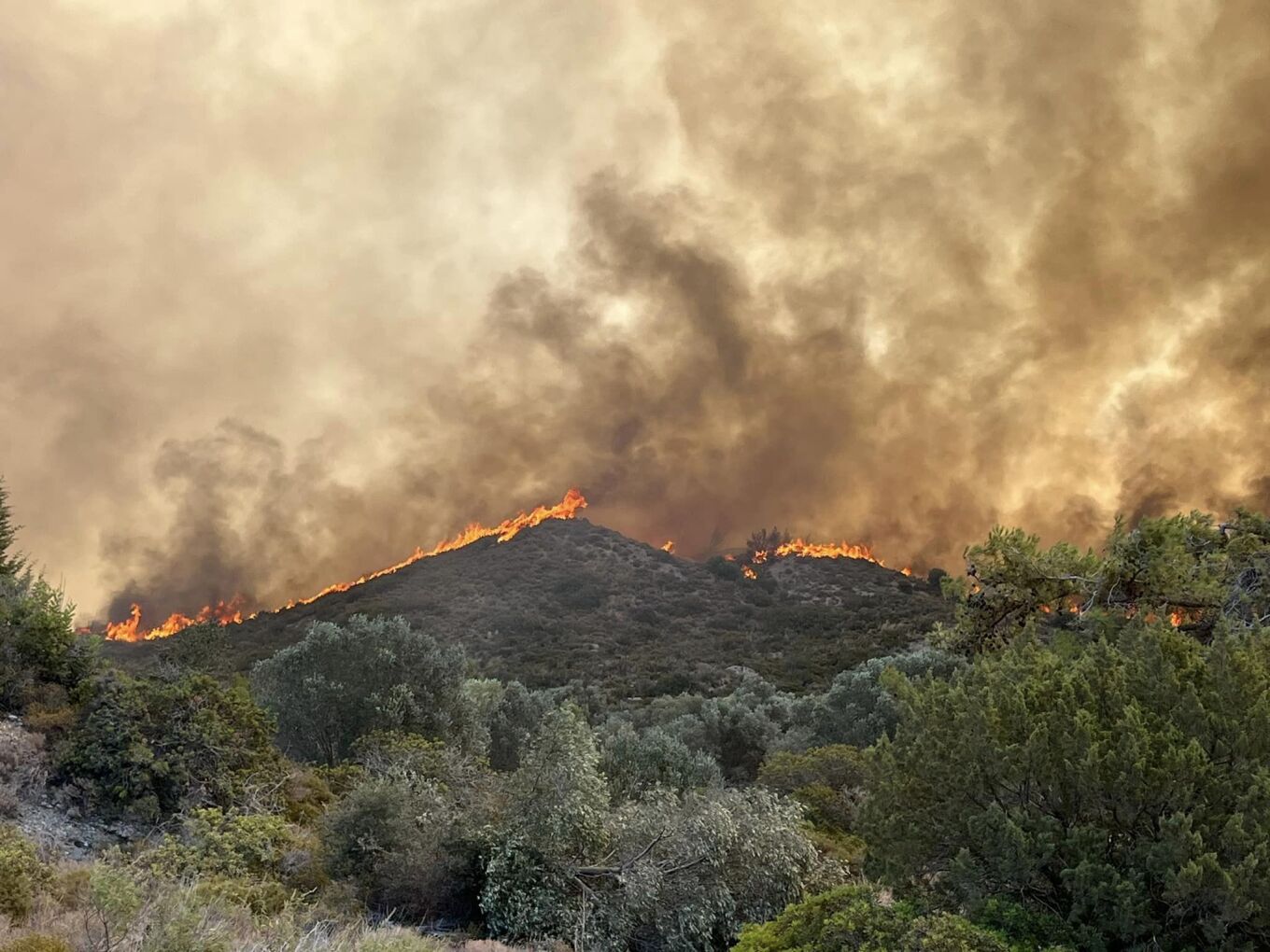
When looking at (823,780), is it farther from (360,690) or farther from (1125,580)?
(360,690)

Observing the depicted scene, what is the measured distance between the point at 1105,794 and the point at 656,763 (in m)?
24.9

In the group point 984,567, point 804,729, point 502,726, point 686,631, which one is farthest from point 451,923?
point 686,631

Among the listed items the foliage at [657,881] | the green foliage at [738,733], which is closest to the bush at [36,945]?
the foliage at [657,881]

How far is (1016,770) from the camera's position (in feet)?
28.1

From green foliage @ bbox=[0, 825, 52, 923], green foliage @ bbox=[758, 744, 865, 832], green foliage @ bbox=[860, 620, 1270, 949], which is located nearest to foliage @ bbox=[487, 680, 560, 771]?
green foliage @ bbox=[758, 744, 865, 832]

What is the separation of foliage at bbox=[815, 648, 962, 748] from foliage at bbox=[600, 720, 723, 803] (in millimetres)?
10380

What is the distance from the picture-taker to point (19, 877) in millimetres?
9969

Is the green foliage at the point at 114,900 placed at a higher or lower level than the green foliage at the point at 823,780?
lower

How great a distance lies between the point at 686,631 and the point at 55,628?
78.8 metres

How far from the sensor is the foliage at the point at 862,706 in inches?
1586

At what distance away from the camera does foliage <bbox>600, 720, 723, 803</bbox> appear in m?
29.8

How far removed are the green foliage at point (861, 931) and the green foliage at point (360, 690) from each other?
2195 centimetres

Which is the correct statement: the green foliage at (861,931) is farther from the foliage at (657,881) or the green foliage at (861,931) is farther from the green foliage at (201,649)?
the green foliage at (201,649)

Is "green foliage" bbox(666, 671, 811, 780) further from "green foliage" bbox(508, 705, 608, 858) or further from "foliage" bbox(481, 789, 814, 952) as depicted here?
"foliage" bbox(481, 789, 814, 952)
